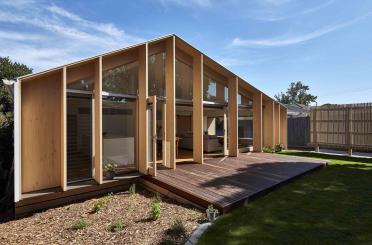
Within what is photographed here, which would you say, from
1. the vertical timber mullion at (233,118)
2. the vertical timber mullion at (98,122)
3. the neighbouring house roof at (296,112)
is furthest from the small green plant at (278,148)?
the vertical timber mullion at (98,122)

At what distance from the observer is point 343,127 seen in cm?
1288

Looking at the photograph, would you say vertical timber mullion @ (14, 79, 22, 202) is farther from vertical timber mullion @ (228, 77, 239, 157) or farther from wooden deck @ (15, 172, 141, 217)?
vertical timber mullion @ (228, 77, 239, 157)

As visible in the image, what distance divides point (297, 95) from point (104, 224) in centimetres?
7092

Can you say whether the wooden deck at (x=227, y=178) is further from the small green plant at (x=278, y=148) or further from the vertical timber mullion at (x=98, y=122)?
the small green plant at (x=278, y=148)

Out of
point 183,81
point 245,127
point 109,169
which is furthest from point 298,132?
point 109,169

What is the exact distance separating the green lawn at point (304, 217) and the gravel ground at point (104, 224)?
771mm

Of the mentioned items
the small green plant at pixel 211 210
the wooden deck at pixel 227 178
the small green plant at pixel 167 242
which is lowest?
the small green plant at pixel 167 242

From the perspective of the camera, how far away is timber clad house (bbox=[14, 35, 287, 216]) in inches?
237

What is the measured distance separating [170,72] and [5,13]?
647 centimetres

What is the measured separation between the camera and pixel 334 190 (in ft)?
21.2

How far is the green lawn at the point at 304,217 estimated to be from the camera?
3904 millimetres

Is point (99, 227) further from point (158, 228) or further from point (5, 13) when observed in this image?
point (5, 13)

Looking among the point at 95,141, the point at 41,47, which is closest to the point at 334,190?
the point at 95,141

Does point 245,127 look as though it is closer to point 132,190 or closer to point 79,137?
point 132,190
